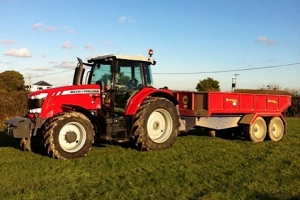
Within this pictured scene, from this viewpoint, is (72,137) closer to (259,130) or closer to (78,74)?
(78,74)

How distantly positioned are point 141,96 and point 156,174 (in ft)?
9.41

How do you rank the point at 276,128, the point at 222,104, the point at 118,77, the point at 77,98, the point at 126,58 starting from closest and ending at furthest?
the point at 77,98 → the point at 118,77 → the point at 126,58 → the point at 222,104 → the point at 276,128

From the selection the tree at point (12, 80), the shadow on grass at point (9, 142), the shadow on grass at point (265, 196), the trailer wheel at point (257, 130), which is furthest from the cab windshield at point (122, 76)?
the tree at point (12, 80)

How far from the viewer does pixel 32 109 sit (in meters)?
8.65

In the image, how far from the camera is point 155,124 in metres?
9.79

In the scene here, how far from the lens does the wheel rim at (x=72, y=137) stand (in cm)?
822

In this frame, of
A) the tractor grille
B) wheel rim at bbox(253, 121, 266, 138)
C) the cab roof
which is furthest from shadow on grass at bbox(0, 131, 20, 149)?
wheel rim at bbox(253, 121, 266, 138)

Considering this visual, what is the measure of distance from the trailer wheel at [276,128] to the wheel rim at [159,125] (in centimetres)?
407

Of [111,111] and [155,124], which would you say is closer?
[111,111]

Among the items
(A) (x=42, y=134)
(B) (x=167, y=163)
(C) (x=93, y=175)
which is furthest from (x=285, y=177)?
(A) (x=42, y=134)

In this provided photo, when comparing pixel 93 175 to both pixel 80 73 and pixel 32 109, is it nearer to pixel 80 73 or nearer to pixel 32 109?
pixel 32 109

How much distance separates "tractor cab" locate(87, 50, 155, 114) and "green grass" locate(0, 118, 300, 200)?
1275mm

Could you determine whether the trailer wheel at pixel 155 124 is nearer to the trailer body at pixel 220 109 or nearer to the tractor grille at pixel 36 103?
the trailer body at pixel 220 109

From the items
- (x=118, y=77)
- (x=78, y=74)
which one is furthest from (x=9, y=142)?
(x=118, y=77)
